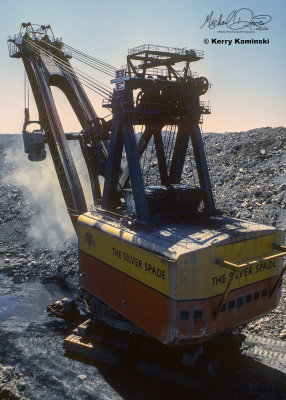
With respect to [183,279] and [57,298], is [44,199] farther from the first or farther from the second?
[183,279]

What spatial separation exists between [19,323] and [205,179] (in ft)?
32.3

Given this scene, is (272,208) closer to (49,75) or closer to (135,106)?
(135,106)

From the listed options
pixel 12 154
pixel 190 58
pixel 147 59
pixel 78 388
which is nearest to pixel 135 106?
pixel 147 59

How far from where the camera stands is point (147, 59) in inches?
523
